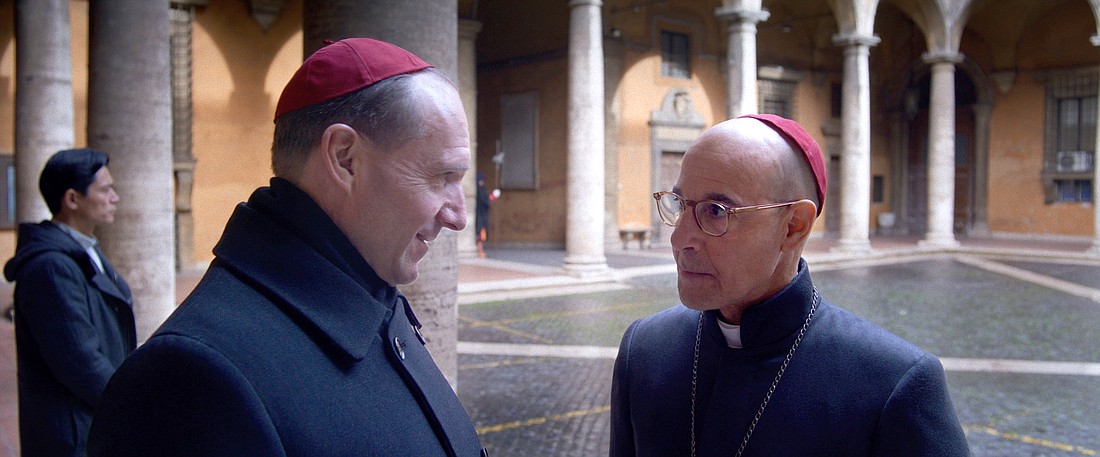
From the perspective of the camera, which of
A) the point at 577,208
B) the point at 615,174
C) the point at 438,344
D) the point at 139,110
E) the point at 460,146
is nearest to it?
the point at 460,146

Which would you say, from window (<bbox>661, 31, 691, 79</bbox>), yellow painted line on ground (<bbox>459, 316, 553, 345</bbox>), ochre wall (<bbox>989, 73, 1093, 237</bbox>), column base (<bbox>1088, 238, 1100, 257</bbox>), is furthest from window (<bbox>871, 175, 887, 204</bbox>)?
yellow painted line on ground (<bbox>459, 316, 553, 345</bbox>)

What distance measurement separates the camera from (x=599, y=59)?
13.2 metres

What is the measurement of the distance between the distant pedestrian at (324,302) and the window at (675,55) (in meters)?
18.7

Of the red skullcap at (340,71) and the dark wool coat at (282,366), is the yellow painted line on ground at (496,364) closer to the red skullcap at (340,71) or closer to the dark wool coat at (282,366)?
the dark wool coat at (282,366)

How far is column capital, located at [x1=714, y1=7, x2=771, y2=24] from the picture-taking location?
596 inches

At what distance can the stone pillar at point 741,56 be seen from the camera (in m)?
15.2

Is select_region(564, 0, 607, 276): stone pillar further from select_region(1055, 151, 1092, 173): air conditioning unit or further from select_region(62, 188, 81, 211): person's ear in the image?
select_region(1055, 151, 1092, 173): air conditioning unit

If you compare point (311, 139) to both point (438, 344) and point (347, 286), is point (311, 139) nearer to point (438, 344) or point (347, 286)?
point (347, 286)

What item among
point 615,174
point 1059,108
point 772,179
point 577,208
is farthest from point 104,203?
→ point 1059,108

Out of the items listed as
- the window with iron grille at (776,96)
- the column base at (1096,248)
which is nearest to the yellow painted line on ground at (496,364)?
the column base at (1096,248)

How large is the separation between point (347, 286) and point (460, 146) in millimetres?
289

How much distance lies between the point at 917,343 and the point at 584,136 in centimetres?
641

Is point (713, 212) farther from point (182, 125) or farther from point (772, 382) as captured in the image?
point (182, 125)

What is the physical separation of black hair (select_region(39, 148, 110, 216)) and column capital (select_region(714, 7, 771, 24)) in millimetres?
13493
